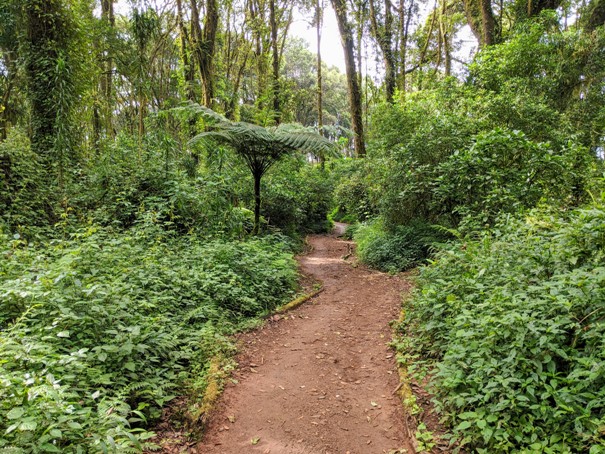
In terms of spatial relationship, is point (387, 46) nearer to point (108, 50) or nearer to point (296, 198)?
point (296, 198)

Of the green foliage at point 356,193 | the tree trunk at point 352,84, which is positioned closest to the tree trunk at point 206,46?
the green foliage at point 356,193

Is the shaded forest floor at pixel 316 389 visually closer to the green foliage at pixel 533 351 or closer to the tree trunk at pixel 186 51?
the green foliage at pixel 533 351

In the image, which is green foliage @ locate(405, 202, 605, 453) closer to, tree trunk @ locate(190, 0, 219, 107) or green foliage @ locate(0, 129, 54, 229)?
green foliage @ locate(0, 129, 54, 229)

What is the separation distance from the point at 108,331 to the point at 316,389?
2090 mm

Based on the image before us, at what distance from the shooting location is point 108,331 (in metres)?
2.94

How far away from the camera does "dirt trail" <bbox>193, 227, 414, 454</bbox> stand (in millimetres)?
2773

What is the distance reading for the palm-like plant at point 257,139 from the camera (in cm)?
699

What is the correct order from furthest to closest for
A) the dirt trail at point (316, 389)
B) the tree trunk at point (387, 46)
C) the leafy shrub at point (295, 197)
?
the tree trunk at point (387, 46) → the leafy shrub at point (295, 197) → the dirt trail at point (316, 389)

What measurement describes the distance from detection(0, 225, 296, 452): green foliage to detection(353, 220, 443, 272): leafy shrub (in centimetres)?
348

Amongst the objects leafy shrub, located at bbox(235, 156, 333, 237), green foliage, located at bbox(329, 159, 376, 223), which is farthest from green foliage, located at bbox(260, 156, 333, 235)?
green foliage, located at bbox(329, 159, 376, 223)

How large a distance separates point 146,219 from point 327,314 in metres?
Answer: 3.37

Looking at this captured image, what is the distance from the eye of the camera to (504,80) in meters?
9.31

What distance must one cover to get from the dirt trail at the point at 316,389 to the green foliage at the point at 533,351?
65 cm

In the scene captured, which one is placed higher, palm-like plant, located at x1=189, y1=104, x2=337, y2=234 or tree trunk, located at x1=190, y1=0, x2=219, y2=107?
tree trunk, located at x1=190, y1=0, x2=219, y2=107
